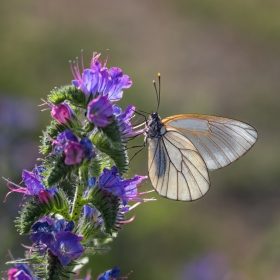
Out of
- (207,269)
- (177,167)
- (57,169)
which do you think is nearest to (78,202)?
(57,169)

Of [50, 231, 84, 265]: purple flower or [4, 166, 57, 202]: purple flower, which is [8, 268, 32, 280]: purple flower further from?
[4, 166, 57, 202]: purple flower

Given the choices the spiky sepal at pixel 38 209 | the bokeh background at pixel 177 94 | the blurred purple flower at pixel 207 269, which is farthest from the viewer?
the blurred purple flower at pixel 207 269

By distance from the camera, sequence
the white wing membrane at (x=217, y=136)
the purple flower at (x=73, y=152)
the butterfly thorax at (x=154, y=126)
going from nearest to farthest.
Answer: the purple flower at (x=73, y=152)
the butterfly thorax at (x=154, y=126)
the white wing membrane at (x=217, y=136)

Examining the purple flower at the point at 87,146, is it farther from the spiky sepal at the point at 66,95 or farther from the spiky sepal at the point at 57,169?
the spiky sepal at the point at 66,95

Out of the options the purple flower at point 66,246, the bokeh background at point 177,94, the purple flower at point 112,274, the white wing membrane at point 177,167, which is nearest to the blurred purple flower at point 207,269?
the bokeh background at point 177,94

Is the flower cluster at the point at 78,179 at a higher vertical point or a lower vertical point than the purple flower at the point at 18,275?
higher

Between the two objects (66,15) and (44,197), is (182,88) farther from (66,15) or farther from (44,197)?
(44,197)
